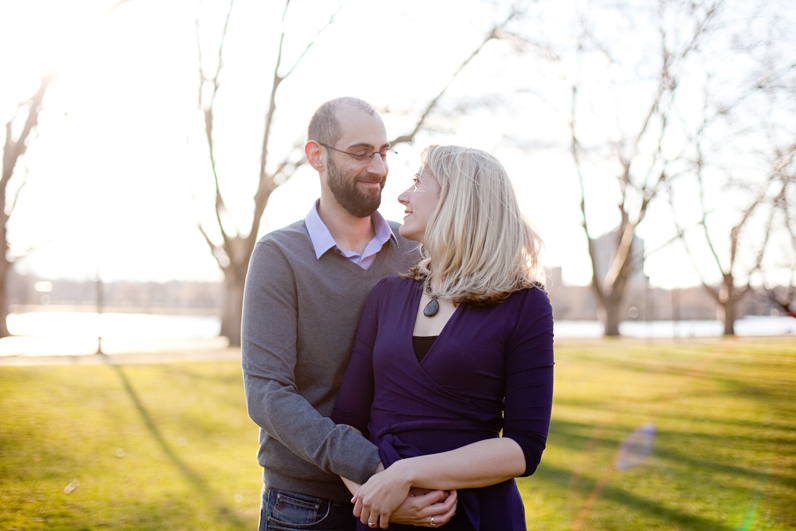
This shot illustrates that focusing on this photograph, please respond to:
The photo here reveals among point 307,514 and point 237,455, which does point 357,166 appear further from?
point 237,455

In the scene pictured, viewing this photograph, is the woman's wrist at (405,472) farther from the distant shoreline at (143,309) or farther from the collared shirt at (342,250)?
the distant shoreline at (143,309)

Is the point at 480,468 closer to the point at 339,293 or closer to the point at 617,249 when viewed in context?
the point at 339,293

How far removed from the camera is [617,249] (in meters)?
31.2

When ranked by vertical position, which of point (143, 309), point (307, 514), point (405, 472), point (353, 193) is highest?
point (353, 193)

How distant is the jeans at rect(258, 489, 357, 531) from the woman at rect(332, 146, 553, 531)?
0.26 metres

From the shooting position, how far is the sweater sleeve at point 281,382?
6.68 ft

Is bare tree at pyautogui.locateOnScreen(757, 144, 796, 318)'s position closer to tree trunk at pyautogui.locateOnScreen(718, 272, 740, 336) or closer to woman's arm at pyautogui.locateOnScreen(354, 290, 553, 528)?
woman's arm at pyautogui.locateOnScreen(354, 290, 553, 528)

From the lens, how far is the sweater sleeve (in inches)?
80.2

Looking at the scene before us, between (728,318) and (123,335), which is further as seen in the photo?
(123,335)

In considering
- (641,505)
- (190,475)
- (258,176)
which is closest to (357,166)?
(641,505)

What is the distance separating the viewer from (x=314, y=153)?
2.80 metres

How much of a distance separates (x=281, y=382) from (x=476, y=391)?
692 mm

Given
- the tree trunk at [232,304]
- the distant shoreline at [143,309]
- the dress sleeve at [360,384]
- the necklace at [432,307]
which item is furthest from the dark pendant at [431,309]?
the distant shoreline at [143,309]

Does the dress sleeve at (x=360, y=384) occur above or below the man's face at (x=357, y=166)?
below
